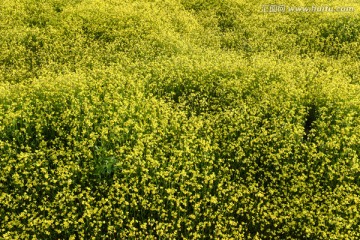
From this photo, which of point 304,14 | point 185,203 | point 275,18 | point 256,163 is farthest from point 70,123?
point 304,14

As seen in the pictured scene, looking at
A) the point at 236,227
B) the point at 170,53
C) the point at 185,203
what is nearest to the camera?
the point at 185,203

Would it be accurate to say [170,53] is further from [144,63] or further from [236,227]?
[236,227]

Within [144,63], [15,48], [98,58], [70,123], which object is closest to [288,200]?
[70,123]

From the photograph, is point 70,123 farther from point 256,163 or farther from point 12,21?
point 12,21

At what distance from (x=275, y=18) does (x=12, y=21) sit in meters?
10.6

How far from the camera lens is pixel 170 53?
1269cm

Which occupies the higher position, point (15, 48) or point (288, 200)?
point (15, 48)

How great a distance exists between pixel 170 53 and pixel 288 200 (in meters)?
7.17

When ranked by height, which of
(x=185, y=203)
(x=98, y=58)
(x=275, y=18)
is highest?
(x=275, y=18)

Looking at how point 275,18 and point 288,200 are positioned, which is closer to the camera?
point 288,200

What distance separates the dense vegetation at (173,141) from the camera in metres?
6.48

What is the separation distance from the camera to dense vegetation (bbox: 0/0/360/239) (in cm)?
648

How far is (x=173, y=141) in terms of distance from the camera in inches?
306

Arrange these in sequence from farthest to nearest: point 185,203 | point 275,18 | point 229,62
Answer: point 275,18, point 229,62, point 185,203
